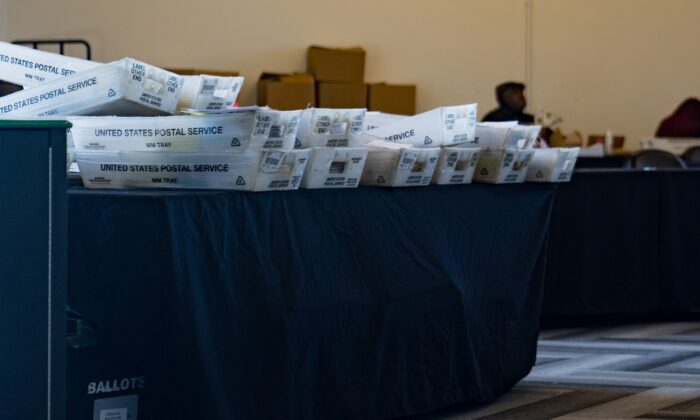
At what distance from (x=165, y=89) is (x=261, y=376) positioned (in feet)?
2.15

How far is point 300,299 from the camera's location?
2748 millimetres

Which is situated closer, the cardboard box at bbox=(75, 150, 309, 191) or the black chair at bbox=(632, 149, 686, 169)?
the cardboard box at bbox=(75, 150, 309, 191)

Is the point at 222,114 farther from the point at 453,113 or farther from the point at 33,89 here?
the point at 453,113

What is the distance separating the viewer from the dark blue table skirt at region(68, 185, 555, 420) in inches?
98.0

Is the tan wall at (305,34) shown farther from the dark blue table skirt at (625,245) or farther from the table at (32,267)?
the table at (32,267)

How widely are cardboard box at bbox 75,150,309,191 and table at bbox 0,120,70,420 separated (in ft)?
2.09

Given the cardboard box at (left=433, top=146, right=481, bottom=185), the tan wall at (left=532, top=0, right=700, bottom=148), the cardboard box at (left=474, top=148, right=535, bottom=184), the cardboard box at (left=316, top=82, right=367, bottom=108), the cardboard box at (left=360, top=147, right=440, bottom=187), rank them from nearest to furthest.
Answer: the cardboard box at (left=360, top=147, right=440, bottom=187)
the cardboard box at (left=433, top=146, right=481, bottom=185)
the cardboard box at (left=474, top=148, right=535, bottom=184)
the cardboard box at (left=316, top=82, right=367, bottom=108)
the tan wall at (left=532, top=0, right=700, bottom=148)

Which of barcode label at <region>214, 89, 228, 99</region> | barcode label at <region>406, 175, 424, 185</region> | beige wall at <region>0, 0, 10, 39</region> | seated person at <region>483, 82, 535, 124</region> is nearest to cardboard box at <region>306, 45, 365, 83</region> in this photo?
seated person at <region>483, 82, 535, 124</region>

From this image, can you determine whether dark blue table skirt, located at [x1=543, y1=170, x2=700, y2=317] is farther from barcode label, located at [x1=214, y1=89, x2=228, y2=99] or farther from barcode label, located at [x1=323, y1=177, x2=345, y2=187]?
barcode label, located at [x1=214, y1=89, x2=228, y2=99]

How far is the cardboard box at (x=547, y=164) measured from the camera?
364cm

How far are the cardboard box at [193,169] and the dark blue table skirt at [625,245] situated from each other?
2434 millimetres

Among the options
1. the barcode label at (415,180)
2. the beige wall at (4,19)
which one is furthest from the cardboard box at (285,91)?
the barcode label at (415,180)

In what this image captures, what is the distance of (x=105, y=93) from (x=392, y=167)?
2.52 ft

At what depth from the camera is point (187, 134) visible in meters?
2.67
